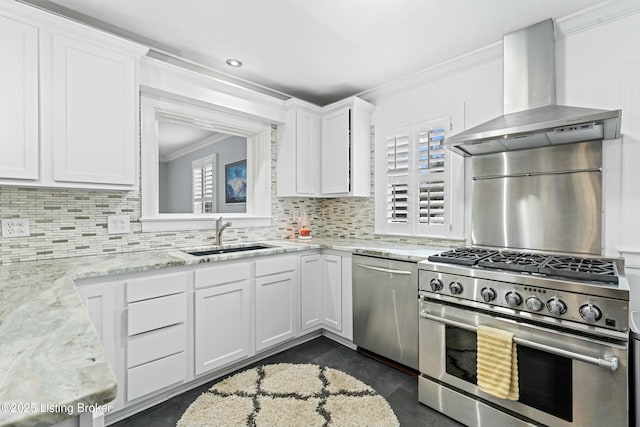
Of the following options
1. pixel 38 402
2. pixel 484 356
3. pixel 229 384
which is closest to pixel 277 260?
pixel 229 384

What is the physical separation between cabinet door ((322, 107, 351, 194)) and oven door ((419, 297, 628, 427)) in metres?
1.62

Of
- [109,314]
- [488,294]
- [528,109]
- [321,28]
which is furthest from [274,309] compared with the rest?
[528,109]

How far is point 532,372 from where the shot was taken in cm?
162

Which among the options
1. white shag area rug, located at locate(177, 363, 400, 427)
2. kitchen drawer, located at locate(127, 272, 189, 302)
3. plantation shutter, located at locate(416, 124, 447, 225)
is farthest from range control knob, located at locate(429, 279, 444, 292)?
kitchen drawer, located at locate(127, 272, 189, 302)

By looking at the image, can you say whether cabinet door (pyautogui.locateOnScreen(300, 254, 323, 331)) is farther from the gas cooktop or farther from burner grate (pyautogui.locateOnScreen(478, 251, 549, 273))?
burner grate (pyautogui.locateOnScreen(478, 251, 549, 273))

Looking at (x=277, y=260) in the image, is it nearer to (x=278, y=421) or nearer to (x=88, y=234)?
(x=278, y=421)

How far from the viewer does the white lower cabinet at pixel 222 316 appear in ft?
7.14

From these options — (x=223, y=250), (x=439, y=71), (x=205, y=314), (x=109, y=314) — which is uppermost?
(x=439, y=71)

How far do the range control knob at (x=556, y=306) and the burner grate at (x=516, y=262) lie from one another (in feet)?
0.57

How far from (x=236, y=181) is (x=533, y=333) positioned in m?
2.77

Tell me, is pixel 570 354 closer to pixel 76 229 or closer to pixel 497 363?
pixel 497 363

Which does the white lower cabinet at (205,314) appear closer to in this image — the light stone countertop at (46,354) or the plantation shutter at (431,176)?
the light stone countertop at (46,354)

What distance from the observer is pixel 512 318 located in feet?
5.55

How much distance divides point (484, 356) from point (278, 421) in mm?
1233
